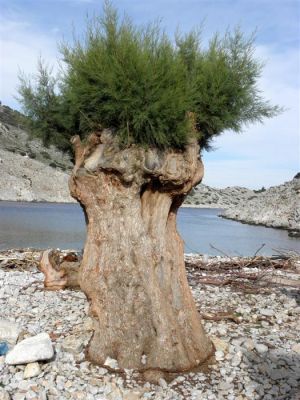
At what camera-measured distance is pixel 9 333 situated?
731cm

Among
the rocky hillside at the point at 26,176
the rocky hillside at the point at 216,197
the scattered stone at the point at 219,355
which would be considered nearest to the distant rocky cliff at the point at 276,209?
the rocky hillside at the point at 26,176

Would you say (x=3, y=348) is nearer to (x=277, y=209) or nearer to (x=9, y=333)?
(x=9, y=333)

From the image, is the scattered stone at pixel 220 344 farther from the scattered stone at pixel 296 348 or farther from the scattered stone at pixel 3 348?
the scattered stone at pixel 3 348

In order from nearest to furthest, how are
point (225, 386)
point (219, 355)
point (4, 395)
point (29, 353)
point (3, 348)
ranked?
point (4, 395), point (225, 386), point (29, 353), point (3, 348), point (219, 355)

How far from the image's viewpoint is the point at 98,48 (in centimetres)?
652

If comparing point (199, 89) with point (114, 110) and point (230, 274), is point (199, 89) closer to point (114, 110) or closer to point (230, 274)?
point (114, 110)

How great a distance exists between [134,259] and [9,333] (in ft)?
7.73

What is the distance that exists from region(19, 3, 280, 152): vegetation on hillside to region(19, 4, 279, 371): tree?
2 centimetres

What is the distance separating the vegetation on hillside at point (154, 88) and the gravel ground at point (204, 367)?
10.5 feet

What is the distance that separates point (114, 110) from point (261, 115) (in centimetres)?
269

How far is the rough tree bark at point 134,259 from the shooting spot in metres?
6.63

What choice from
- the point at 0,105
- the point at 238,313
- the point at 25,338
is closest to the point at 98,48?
the point at 25,338

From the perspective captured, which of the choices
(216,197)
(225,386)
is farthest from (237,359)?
(216,197)

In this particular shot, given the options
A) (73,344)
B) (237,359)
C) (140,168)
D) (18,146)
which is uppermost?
(18,146)
